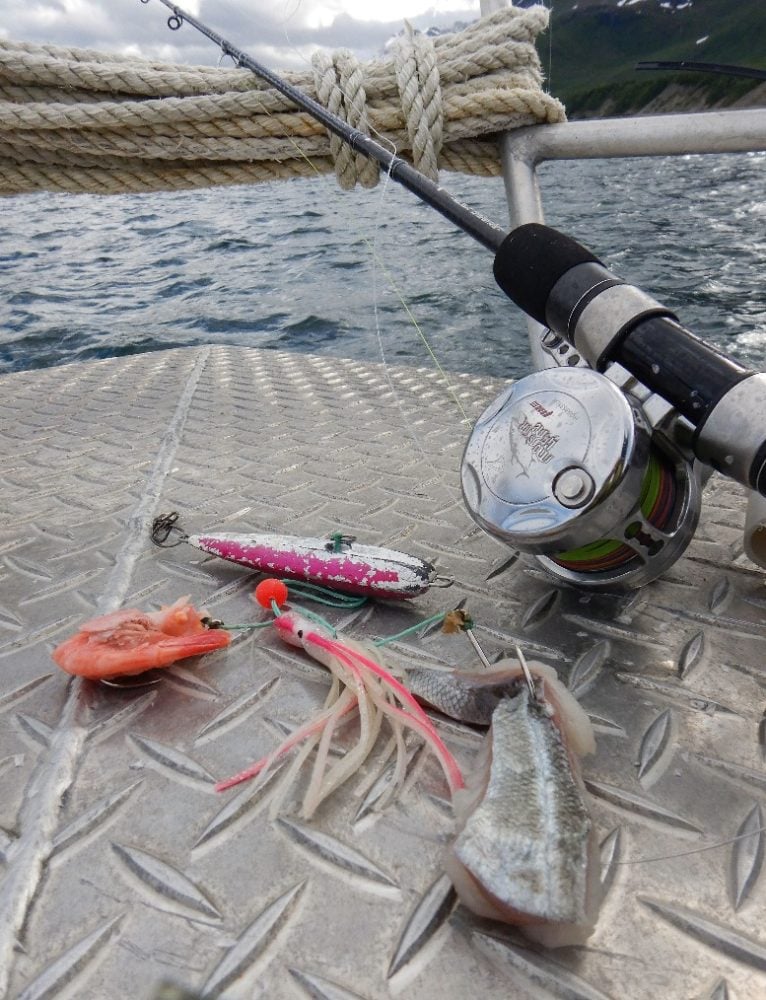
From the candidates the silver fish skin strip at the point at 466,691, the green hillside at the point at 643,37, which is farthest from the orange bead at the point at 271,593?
the green hillside at the point at 643,37

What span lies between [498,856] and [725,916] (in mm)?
389

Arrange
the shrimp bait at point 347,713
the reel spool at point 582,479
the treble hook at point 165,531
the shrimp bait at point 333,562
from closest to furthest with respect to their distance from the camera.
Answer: the shrimp bait at point 347,713 < the reel spool at point 582,479 < the shrimp bait at point 333,562 < the treble hook at point 165,531

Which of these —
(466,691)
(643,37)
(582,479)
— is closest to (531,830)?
(466,691)

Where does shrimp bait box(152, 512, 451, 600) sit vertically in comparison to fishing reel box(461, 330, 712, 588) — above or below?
below

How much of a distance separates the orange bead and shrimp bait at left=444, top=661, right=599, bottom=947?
0.75 metres

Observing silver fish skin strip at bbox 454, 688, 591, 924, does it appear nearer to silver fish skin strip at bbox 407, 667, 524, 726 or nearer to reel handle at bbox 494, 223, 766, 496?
silver fish skin strip at bbox 407, 667, 524, 726

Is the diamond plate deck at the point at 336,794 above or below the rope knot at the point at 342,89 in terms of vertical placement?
below

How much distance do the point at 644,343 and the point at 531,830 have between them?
1092mm

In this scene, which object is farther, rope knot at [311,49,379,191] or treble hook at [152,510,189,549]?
rope knot at [311,49,379,191]

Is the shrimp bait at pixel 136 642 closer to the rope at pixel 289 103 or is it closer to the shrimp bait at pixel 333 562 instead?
the shrimp bait at pixel 333 562

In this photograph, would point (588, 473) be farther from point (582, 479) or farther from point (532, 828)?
point (532, 828)

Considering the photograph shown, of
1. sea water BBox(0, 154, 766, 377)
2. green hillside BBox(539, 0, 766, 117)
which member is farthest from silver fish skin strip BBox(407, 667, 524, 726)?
green hillside BBox(539, 0, 766, 117)

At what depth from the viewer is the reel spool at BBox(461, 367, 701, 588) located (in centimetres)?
154

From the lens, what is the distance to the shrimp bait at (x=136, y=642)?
5.59ft
